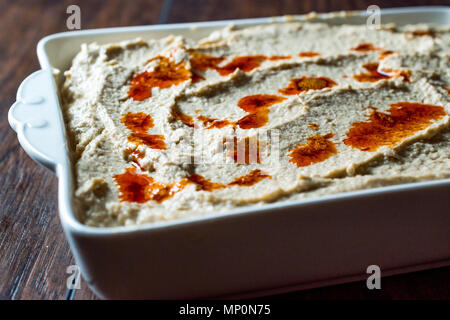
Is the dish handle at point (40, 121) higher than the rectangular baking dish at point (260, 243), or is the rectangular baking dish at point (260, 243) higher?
the dish handle at point (40, 121)

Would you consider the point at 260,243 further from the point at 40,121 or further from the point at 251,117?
the point at 40,121

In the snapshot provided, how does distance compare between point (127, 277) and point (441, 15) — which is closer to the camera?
point (127, 277)

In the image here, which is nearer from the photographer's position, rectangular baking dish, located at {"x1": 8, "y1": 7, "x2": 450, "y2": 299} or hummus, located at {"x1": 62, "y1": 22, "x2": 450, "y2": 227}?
rectangular baking dish, located at {"x1": 8, "y1": 7, "x2": 450, "y2": 299}

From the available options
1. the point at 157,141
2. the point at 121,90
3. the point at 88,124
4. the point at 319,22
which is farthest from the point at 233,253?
the point at 319,22

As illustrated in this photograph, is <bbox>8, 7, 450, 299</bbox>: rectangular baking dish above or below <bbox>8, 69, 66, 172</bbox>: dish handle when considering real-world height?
below
